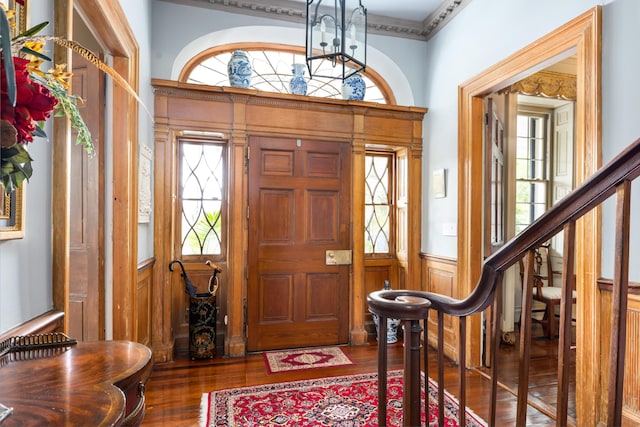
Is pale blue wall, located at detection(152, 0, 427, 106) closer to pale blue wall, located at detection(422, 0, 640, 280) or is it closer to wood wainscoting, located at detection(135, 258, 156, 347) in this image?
pale blue wall, located at detection(422, 0, 640, 280)

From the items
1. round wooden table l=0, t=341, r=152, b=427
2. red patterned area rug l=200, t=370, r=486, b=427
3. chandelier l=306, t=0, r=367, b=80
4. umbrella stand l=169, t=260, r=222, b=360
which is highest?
chandelier l=306, t=0, r=367, b=80

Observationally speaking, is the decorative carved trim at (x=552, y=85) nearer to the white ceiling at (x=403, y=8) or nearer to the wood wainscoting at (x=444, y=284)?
the white ceiling at (x=403, y=8)

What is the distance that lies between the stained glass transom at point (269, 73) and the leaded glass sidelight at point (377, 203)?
28.0 inches

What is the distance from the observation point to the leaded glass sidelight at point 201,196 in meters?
3.44

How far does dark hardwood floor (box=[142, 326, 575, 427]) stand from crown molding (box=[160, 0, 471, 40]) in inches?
122

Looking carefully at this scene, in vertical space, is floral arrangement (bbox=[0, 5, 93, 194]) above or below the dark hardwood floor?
above

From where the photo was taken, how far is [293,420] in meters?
2.24

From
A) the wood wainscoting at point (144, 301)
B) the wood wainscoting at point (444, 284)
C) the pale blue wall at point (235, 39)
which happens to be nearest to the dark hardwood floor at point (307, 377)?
the wood wainscoting at point (444, 284)

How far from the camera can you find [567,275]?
3.29 feet

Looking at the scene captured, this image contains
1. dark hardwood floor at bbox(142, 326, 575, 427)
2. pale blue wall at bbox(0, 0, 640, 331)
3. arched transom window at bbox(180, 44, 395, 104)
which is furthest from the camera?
arched transom window at bbox(180, 44, 395, 104)

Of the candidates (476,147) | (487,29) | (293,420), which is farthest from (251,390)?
(487,29)

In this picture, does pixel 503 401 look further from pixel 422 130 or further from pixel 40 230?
pixel 40 230

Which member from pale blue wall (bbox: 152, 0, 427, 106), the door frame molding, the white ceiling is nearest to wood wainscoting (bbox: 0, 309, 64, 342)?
pale blue wall (bbox: 152, 0, 427, 106)

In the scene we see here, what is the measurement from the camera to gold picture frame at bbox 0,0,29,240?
3.52ft
